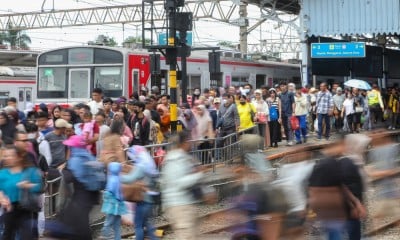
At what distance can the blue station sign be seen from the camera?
20.5 metres

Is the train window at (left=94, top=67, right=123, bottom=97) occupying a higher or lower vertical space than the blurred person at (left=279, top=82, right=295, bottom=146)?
higher

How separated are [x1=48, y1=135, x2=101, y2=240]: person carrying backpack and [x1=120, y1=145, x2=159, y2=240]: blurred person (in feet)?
2.50

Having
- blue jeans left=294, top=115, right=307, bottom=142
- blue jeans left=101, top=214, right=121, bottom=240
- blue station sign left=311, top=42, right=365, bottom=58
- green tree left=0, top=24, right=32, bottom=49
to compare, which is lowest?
blue jeans left=101, top=214, right=121, bottom=240

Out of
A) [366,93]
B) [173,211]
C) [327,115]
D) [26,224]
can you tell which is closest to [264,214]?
[173,211]

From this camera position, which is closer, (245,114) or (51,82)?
(245,114)

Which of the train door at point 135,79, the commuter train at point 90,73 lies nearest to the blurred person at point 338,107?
the commuter train at point 90,73

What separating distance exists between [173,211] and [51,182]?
302 centimetres

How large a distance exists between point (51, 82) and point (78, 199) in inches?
499

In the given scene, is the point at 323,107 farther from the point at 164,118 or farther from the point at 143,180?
the point at 143,180

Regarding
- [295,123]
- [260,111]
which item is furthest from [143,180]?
[295,123]

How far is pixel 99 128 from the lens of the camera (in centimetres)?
996

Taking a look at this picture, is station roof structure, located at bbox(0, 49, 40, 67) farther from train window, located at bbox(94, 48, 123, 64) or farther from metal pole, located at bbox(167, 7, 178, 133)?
metal pole, located at bbox(167, 7, 178, 133)

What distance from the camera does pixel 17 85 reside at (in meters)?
27.2

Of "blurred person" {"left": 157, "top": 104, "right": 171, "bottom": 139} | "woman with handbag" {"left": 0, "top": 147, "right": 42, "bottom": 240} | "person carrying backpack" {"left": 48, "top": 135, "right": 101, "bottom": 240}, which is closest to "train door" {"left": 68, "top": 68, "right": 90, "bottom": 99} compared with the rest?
"blurred person" {"left": 157, "top": 104, "right": 171, "bottom": 139}
